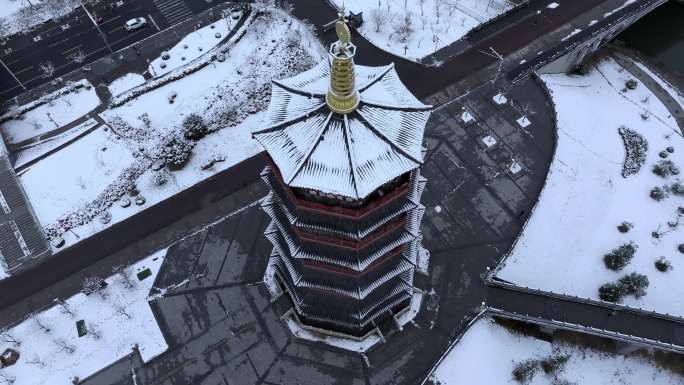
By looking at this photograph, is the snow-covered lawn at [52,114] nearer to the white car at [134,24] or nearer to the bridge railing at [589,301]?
the white car at [134,24]

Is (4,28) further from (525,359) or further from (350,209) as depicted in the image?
(525,359)

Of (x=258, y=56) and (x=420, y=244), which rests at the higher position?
(x=258, y=56)

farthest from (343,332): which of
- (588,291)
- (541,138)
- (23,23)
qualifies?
(23,23)

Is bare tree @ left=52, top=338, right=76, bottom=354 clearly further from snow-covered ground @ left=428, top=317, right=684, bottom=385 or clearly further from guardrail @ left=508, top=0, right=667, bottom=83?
guardrail @ left=508, top=0, right=667, bottom=83

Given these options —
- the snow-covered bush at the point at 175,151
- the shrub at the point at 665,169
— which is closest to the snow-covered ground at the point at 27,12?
the snow-covered bush at the point at 175,151

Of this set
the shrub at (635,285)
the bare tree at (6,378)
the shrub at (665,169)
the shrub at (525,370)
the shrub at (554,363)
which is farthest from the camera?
the shrub at (665,169)

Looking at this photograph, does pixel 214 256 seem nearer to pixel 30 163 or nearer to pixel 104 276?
pixel 104 276
